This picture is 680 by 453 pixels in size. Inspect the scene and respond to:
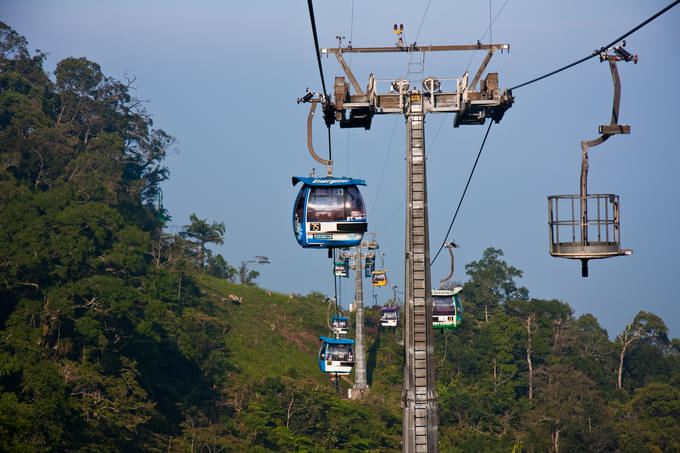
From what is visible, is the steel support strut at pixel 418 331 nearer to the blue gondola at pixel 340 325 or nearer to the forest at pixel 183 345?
the forest at pixel 183 345

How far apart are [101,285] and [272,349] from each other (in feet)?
82.1

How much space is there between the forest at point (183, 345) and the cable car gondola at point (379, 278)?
9147 mm

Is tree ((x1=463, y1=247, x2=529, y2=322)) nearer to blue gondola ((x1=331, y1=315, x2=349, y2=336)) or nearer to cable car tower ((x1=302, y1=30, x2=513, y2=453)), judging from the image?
blue gondola ((x1=331, y1=315, x2=349, y2=336))

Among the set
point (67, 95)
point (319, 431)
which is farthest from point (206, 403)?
point (67, 95)

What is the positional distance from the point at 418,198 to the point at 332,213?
3107 mm

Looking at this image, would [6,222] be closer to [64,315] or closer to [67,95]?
[64,315]

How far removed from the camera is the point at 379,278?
65938 mm

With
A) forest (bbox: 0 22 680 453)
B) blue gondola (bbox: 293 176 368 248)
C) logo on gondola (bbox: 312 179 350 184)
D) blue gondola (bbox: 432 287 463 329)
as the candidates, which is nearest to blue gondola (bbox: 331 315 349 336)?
forest (bbox: 0 22 680 453)

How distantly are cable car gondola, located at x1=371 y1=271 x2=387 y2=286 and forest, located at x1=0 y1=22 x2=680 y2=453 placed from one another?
9.15 m

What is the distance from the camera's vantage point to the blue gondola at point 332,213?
2039 cm

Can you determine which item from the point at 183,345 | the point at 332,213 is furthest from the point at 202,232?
the point at 332,213

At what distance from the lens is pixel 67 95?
78.8 m

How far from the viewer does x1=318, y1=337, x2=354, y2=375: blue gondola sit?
42.8 m

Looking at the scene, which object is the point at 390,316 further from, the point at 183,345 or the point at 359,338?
the point at 183,345
